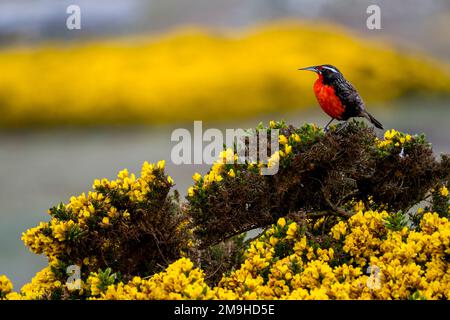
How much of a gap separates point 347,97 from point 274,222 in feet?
3.62

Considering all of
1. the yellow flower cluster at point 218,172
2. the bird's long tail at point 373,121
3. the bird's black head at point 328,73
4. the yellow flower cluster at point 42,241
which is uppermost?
the bird's black head at point 328,73

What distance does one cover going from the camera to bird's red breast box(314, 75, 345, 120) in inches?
Answer: 204

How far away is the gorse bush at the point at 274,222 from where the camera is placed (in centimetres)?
433

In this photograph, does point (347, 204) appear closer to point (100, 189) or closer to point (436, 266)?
point (436, 266)

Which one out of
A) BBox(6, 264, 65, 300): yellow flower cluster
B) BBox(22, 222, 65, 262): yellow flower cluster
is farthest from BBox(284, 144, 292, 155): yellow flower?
BBox(6, 264, 65, 300): yellow flower cluster

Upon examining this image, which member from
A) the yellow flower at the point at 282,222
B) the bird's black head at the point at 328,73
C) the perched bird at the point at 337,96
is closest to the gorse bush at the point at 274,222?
the yellow flower at the point at 282,222

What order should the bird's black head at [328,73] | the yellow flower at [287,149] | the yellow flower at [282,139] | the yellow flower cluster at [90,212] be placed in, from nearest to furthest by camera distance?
the yellow flower cluster at [90,212]
the yellow flower at [287,149]
the yellow flower at [282,139]
the bird's black head at [328,73]

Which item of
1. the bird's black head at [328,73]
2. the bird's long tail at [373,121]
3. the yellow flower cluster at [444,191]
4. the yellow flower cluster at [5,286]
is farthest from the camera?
the yellow flower cluster at [444,191]

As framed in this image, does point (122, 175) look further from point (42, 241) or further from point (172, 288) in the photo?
point (172, 288)

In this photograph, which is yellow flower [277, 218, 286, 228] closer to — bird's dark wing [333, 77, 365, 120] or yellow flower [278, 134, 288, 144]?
yellow flower [278, 134, 288, 144]

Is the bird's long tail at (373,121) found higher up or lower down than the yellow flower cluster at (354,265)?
higher up

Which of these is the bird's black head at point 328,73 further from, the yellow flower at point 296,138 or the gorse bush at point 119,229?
the gorse bush at point 119,229

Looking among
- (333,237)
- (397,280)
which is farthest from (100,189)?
(397,280)

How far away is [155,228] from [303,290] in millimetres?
1497
